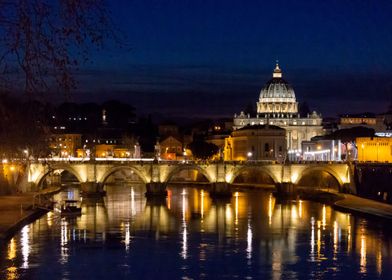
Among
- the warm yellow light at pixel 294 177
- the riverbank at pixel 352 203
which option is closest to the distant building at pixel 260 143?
the warm yellow light at pixel 294 177

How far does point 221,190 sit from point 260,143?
5128 centimetres

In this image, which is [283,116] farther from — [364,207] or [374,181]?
[364,207]

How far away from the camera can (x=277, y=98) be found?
15775 cm

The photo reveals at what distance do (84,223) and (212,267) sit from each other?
16947 millimetres

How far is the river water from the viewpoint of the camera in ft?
101

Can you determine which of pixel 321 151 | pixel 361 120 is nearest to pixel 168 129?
pixel 361 120

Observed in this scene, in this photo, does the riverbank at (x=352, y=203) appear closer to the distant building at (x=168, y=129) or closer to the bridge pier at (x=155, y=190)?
the bridge pier at (x=155, y=190)

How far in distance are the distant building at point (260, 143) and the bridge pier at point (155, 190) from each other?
4857cm

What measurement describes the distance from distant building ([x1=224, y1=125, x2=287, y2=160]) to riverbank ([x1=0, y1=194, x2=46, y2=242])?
63.4 m

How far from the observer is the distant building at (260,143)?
4716 inches

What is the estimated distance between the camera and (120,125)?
13975cm

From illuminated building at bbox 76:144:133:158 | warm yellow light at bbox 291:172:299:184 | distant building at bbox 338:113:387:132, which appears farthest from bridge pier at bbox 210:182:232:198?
distant building at bbox 338:113:387:132

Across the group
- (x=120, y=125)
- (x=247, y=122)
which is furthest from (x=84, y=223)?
(x=247, y=122)

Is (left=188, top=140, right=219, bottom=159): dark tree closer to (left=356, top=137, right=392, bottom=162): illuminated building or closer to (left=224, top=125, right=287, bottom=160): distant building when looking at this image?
(left=224, top=125, right=287, bottom=160): distant building
